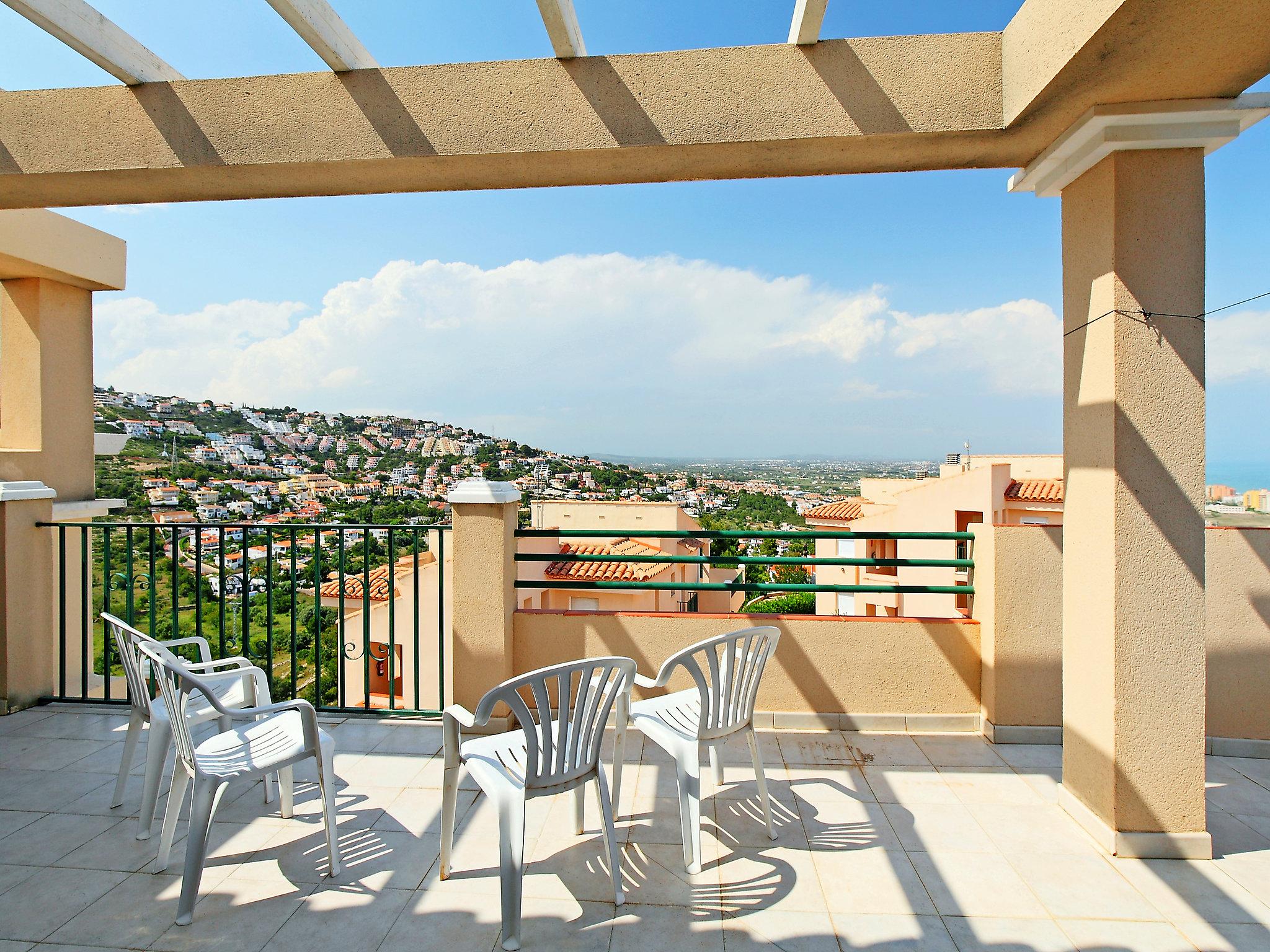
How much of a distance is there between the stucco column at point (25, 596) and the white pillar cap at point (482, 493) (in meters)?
2.56

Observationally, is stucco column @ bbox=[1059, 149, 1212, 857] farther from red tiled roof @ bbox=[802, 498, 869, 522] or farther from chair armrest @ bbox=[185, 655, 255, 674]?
red tiled roof @ bbox=[802, 498, 869, 522]

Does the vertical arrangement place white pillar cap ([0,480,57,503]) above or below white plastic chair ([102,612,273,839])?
above

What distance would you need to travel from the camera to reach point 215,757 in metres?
2.01

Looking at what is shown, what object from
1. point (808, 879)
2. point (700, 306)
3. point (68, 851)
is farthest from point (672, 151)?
point (700, 306)

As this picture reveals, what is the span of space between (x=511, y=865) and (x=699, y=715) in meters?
0.77

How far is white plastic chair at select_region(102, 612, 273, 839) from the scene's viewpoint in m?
Result: 2.25

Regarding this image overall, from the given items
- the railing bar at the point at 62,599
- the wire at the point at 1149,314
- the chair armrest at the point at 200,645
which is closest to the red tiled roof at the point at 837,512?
Result: the wire at the point at 1149,314

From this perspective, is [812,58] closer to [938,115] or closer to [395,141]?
[938,115]

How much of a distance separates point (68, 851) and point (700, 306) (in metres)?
32.9

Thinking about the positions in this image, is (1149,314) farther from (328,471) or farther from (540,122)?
(328,471)

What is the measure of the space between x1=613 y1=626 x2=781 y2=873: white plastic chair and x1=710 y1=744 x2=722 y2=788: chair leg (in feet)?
0.53

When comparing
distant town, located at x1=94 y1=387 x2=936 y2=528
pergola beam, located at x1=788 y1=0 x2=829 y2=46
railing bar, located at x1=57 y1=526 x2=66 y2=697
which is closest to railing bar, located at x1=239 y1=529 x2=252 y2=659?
distant town, located at x1=94 y1=387 x2=936 y2=528

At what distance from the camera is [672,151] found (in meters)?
2.51

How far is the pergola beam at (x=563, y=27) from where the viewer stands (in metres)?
2.21
